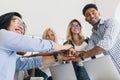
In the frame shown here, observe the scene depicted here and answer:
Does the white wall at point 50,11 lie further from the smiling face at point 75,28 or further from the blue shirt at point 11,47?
the blue shirt at point 11,47

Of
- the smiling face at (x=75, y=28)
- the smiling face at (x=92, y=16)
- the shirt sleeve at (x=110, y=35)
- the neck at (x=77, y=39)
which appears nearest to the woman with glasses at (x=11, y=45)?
the shirt sleeve at (x=110, y=35)

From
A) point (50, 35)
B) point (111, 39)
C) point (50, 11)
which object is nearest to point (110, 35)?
point (111, 39)

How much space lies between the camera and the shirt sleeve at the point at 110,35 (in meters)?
1.51

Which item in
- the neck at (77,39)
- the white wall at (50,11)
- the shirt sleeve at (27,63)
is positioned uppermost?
the white wall at (50,11)

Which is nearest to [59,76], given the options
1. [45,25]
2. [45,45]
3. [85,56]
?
[85,56]

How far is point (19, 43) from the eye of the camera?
1.08 m

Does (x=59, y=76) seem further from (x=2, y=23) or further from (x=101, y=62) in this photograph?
(x=2, y=23)

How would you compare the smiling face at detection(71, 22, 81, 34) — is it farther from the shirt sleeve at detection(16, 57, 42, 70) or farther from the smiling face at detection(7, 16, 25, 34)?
the smiling face at detection(7, 16, 25, 34)

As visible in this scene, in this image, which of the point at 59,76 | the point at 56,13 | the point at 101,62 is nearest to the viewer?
the point at 101,62

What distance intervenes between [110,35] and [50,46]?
0.60 meters

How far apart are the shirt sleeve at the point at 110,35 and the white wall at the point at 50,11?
168cm

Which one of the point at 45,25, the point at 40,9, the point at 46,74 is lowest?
the point at 46,74

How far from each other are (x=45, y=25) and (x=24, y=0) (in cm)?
52

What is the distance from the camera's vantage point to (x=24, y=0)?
10.6 ft
